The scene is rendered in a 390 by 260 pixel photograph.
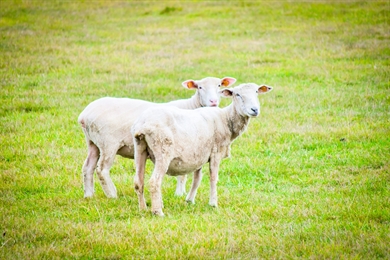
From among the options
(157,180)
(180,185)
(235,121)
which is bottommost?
(180,185)

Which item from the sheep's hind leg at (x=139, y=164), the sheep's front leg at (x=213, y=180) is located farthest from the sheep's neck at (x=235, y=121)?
the sheep's hind leg at (x=139, y=164)

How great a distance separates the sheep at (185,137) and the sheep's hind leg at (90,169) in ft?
4.10

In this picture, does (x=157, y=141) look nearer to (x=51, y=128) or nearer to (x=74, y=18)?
(x=51, y=128)

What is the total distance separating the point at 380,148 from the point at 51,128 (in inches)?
254

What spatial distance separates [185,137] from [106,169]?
1382 mm

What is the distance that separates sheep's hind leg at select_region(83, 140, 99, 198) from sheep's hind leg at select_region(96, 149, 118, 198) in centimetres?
25

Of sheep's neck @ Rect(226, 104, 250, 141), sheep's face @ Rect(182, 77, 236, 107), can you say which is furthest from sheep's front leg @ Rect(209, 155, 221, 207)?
sheep's face @ Rect(182, 77, 236, 107)

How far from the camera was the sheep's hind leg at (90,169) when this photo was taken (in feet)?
26.3

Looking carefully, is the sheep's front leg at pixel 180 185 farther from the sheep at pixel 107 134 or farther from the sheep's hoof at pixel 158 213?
the sheep's hoof at pixel 158 213

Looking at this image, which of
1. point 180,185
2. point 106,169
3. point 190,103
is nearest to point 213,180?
point 180,185

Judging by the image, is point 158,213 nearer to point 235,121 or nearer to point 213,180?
point 213,180

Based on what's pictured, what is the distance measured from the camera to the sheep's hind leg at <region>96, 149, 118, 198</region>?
7715mm

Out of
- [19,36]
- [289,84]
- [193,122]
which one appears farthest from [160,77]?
[193,122]

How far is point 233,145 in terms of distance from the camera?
10984mm
